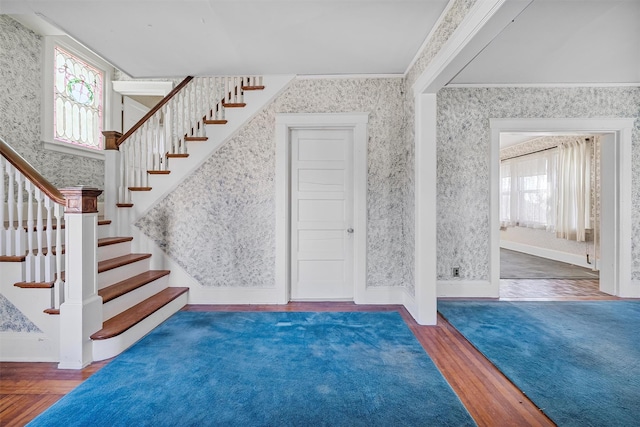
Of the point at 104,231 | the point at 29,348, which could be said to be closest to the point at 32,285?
the point at 29,348

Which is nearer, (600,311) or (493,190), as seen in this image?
(600,311)

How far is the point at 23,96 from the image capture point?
3.22m

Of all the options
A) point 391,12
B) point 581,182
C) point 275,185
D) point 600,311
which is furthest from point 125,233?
point 581,182

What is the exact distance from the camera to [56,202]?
2.09 metres

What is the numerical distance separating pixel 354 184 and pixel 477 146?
1.67 metres

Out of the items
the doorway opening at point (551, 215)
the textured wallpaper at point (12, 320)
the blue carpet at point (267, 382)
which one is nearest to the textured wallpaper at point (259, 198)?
the blue carpet at point (267, 382)

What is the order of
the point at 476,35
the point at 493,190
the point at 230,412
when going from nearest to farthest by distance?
1. the point at 230,412
2. the point at 476,35
3. the point at 493,190

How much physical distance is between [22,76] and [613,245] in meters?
7.14

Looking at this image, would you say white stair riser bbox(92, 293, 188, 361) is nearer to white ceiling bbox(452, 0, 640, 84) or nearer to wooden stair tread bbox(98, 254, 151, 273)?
wooden stair tread bbox(98, 254, 151, 273)

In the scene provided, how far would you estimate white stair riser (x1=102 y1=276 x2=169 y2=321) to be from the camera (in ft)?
7.99

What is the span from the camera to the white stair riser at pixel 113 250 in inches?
115

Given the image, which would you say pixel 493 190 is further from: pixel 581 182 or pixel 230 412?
pixel 230 412

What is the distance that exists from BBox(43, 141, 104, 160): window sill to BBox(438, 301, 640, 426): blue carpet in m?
4.76

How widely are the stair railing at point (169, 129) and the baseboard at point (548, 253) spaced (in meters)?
6.42
